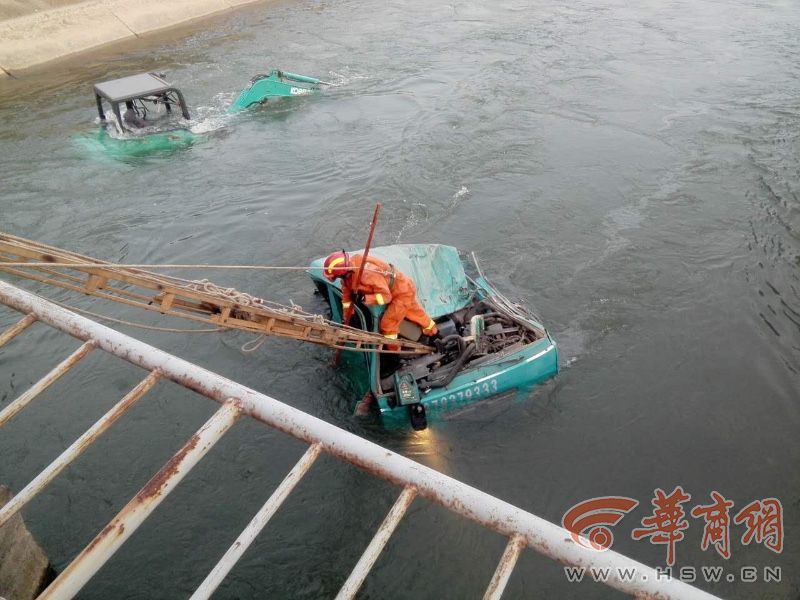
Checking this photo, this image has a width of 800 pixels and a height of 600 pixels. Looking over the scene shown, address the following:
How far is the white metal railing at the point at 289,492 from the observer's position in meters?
1.92

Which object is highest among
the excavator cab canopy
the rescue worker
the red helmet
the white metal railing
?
the white metal railing

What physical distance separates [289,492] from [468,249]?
10187mm

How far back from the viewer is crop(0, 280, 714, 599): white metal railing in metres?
1.92

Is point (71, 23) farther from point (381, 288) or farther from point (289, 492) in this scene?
point (289, 492)

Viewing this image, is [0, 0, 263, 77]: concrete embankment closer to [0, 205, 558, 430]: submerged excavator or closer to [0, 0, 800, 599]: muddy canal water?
[0, 0, 800, 599]: muddy canal water

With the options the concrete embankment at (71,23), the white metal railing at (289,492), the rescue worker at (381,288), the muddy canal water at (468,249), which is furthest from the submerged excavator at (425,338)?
the concrete embankment at (71,23)

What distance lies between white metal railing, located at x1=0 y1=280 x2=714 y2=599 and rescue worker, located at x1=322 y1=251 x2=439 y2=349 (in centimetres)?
418

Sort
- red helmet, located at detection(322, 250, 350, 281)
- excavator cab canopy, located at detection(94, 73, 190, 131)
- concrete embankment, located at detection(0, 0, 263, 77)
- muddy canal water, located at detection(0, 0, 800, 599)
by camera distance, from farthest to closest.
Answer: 1. concrete embankment, located at detection(0, 0, 263, 77)
2. excavator cab canopy, located at detection(94, 73, 190, 131)
3. muddy canal water, located at detection(0, 0, 800, 599)
4. red helmet, located at detection(322, 250, 350, 281)

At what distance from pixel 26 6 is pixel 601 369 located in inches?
1094

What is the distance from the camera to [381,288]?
22.6 ft

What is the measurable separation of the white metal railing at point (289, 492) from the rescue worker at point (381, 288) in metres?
4.18

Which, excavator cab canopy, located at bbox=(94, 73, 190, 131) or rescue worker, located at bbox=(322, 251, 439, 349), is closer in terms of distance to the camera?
rescue worker, located at bbox=(322, 251, 439, 349)

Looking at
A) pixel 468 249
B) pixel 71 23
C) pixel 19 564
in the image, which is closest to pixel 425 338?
pixel 468 249

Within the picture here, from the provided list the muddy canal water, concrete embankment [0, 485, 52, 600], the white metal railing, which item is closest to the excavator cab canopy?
the muddy canal water
